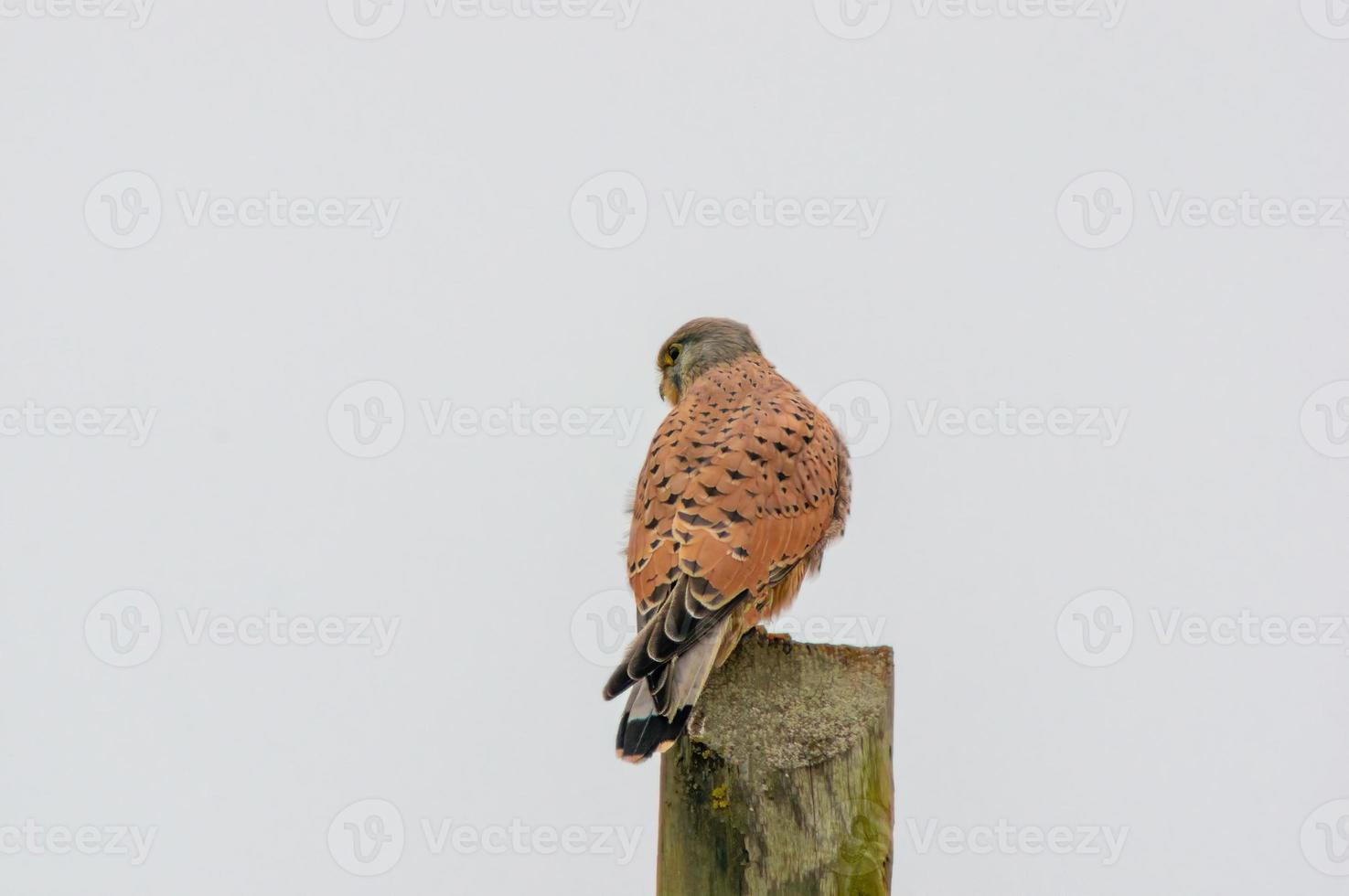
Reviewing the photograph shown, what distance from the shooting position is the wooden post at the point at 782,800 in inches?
119

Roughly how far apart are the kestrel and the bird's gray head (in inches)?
3.4

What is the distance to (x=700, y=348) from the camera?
16.4 ft

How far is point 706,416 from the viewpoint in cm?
439

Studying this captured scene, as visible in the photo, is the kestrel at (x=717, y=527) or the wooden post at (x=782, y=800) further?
the kestrel at (x=717, y=527)

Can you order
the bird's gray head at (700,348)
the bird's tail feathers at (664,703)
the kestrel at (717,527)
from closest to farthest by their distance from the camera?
the bird's tail feathers at (664,703)
the kestrel at (717,527)
the bird's gray head at (700,348)

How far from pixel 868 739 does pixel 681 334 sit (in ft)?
7.54

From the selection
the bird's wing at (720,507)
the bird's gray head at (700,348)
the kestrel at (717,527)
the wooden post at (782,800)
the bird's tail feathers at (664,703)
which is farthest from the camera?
the bird's gray head at (700,348)

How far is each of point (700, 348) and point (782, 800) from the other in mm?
2349

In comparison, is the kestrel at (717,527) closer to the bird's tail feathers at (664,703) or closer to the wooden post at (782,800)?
the bird's tail feathers at (664,703)

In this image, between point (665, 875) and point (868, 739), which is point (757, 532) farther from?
point (665, 875)

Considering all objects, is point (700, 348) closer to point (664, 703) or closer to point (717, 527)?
point (717, 527)

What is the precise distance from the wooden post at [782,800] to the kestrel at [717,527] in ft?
0.44

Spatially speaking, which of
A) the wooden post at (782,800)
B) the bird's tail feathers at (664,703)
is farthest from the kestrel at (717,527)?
the wooden post at (782,800)

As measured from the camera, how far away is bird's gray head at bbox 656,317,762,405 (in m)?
4.98
